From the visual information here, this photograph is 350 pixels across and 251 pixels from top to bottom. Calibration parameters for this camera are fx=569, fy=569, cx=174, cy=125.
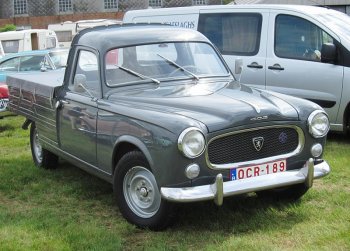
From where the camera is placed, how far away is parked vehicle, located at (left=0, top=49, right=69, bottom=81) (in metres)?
12.7

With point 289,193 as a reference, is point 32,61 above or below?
above

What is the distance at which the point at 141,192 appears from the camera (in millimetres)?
4918

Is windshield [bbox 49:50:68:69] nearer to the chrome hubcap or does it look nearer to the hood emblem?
the chrome hubcap

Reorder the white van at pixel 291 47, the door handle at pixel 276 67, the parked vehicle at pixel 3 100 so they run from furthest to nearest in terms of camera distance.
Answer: the parked vehicle at pixel 3 100 → the door handle at pixel 276 67 → the white van at pixel 291 47

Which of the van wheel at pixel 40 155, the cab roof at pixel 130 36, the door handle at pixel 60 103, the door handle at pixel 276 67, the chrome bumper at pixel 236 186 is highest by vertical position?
the cab roof at pixel 130 36

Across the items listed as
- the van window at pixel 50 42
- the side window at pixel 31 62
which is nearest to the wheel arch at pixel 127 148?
Answer: the side window at pixel 31 62

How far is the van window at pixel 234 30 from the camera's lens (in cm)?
851

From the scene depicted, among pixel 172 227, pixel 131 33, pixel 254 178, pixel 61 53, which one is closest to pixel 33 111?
pixel 131 33

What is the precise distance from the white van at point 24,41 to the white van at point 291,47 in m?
10.1

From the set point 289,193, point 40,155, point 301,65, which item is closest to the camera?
point 289,193

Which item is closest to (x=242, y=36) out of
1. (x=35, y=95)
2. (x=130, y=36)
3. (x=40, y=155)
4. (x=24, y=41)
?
(x=130, y=36)

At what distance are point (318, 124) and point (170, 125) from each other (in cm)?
142

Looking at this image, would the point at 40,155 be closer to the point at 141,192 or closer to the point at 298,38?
the point at 141,192

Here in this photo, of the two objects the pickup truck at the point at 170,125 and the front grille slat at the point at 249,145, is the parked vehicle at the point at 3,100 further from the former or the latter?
the front grille slat at the point at 249,145
